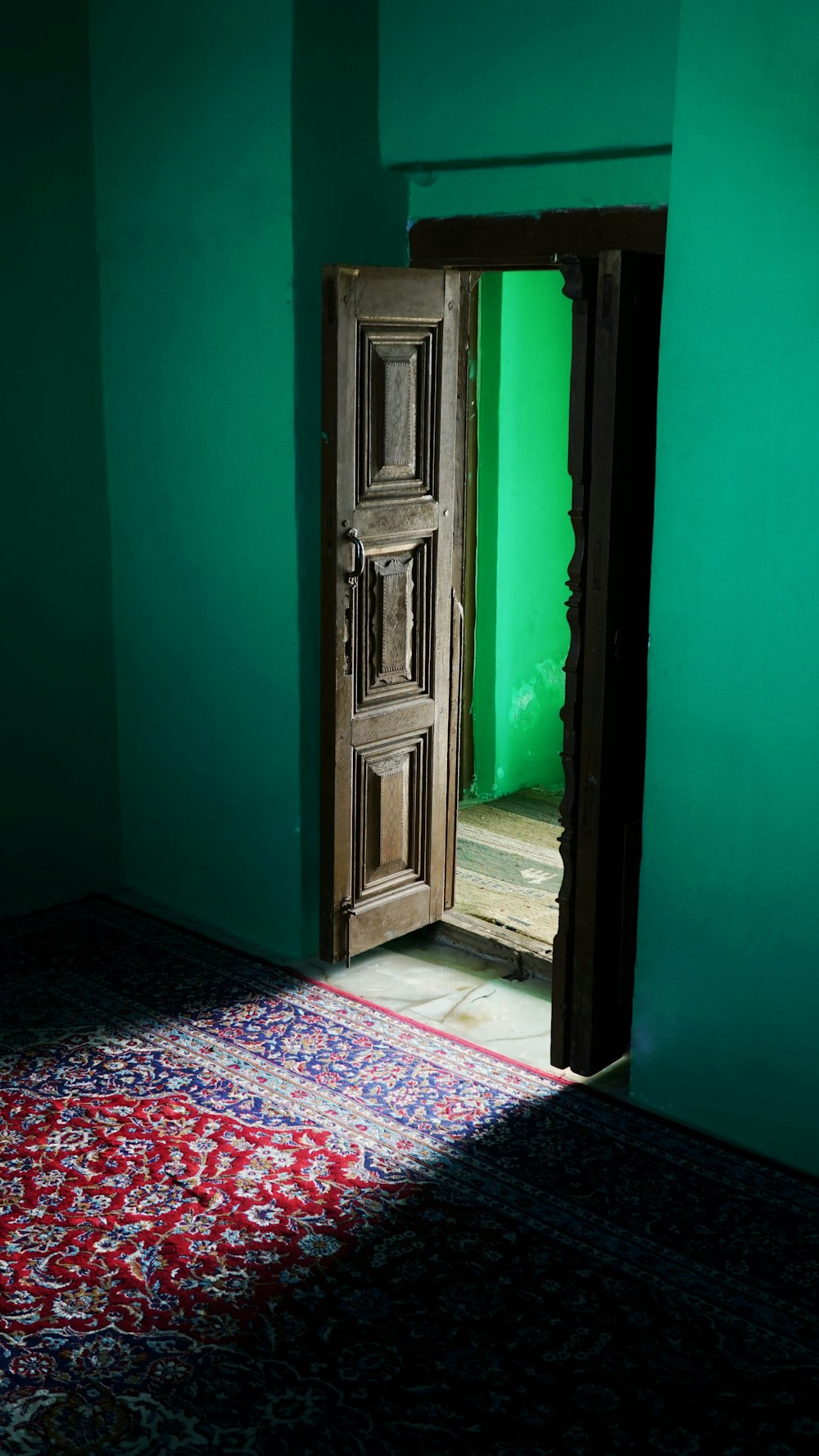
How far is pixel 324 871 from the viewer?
4633 mm

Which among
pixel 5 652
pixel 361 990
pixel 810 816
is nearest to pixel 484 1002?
pixel 361 990

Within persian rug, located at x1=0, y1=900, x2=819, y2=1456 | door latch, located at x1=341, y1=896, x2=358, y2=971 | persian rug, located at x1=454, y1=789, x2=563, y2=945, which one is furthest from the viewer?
persian rug, located at x1=454, y1=789, x2=563, y2=945

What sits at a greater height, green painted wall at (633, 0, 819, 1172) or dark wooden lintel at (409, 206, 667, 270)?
dark wooden lintel at (409, 206, 667, 270)

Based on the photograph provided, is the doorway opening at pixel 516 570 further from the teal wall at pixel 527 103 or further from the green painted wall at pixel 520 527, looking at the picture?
the teal wall at pixel 527 103

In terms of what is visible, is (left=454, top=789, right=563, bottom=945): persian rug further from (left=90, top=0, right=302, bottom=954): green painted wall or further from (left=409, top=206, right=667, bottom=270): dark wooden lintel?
(left=409, top=206, right=667, bottom=270): dark wooden lintel

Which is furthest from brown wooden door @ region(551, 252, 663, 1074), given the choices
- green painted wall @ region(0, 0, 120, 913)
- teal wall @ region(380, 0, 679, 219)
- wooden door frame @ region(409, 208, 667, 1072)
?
green painted wall @ region(0, 0, 120, 913)

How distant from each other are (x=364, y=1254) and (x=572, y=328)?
243 cm

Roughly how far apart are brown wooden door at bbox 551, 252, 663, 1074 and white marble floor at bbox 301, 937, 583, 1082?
0.29 m

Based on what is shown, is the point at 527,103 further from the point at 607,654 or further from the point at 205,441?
the point at 607,654

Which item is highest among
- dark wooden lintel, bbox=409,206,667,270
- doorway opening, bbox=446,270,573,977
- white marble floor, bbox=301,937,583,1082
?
dark wooden lintel, bbox=409,206,667,270

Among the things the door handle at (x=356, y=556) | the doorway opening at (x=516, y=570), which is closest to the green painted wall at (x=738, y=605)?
the door handle at (x=356, y=556)

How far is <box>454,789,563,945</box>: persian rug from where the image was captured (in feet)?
17.6

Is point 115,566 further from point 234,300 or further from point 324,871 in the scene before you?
point 324,871

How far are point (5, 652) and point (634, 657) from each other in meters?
2.38
